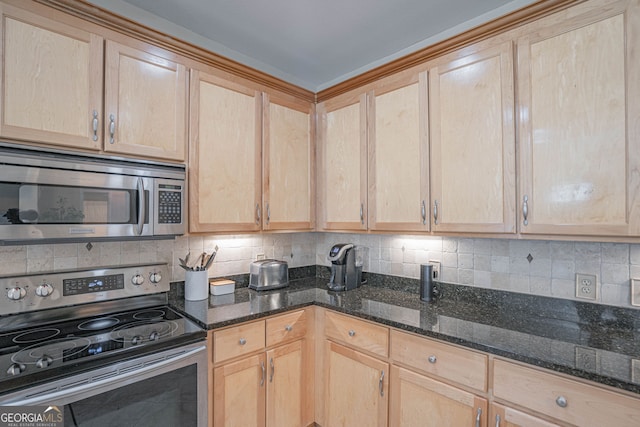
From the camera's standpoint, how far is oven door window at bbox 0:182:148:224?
4.10 ft

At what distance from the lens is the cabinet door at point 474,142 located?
1494mm

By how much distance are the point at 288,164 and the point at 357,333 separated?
47.8 inches

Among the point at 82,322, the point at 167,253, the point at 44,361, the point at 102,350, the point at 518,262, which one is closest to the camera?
the point at 44,361

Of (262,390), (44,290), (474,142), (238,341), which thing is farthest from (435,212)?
(44,290)

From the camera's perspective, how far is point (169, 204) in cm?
165

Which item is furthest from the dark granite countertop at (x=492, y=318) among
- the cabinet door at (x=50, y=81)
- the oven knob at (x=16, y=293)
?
the cabinet door at (x=50, y=81)

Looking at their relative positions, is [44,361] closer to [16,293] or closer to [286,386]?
[16,293]

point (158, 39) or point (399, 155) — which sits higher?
point (158, 39)

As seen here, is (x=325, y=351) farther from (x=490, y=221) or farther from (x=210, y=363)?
(x=490, y=221)

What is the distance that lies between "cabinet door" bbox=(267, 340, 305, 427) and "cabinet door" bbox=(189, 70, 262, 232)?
790 mm

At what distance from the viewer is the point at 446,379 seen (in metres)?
1.40

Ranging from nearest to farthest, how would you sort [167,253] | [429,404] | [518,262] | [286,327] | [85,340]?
[85,340] → [429,404] → [518,262] → [286,327] → [167,253]

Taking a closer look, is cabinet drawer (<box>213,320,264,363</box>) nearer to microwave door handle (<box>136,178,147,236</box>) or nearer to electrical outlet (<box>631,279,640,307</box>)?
microwave door handle (<box>136,178,147,236</box>)

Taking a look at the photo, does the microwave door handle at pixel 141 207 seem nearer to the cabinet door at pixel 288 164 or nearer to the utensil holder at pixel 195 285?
the utensil holder at pixel 195 285
